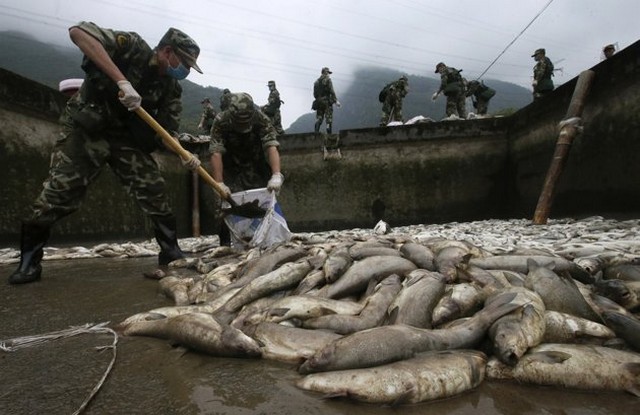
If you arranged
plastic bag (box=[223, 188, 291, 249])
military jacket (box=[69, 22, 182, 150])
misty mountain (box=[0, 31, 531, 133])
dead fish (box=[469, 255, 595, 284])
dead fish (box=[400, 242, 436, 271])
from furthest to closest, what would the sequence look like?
misty mountain (box=[0, 31, 531, 133])
plastic bag (box=[223, 188, 291, 249])
military jacket (box=[69, 22, 182, 150])
dead fish (box=[400, 242, 436, 271])
dead fish (box=[469, 255, 595, 284])

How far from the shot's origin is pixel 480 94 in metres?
16.3

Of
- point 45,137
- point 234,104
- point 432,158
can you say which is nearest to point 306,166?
point 432,158

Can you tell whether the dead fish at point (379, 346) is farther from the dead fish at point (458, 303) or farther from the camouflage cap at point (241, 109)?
the camouflage cap at point (241, 109)

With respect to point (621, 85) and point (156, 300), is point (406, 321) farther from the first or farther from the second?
point (621, 85)

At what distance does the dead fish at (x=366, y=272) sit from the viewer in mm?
2699

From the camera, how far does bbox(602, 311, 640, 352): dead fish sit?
188 centimetres

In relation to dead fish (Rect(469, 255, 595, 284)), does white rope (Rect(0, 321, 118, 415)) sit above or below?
below

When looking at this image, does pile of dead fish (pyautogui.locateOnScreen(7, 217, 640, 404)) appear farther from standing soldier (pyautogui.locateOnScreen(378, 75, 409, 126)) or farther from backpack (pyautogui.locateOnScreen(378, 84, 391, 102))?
backpack (pyautogui.locateOnScreen(378, 84, 391, 102))

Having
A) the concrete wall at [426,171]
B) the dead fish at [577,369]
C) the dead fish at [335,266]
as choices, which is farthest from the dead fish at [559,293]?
the concrete wall at [426,171]

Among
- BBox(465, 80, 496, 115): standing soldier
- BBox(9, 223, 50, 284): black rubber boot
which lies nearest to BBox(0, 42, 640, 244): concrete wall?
BBox(9, 223, 50, 284): black rubber boot

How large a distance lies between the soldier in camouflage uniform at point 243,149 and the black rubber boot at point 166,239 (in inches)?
35.9

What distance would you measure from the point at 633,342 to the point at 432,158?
8521mm

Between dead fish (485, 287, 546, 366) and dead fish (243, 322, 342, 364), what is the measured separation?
0.79m

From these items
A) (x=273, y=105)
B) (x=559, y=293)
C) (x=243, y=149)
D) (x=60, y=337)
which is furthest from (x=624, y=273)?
(x=273, y=105)
